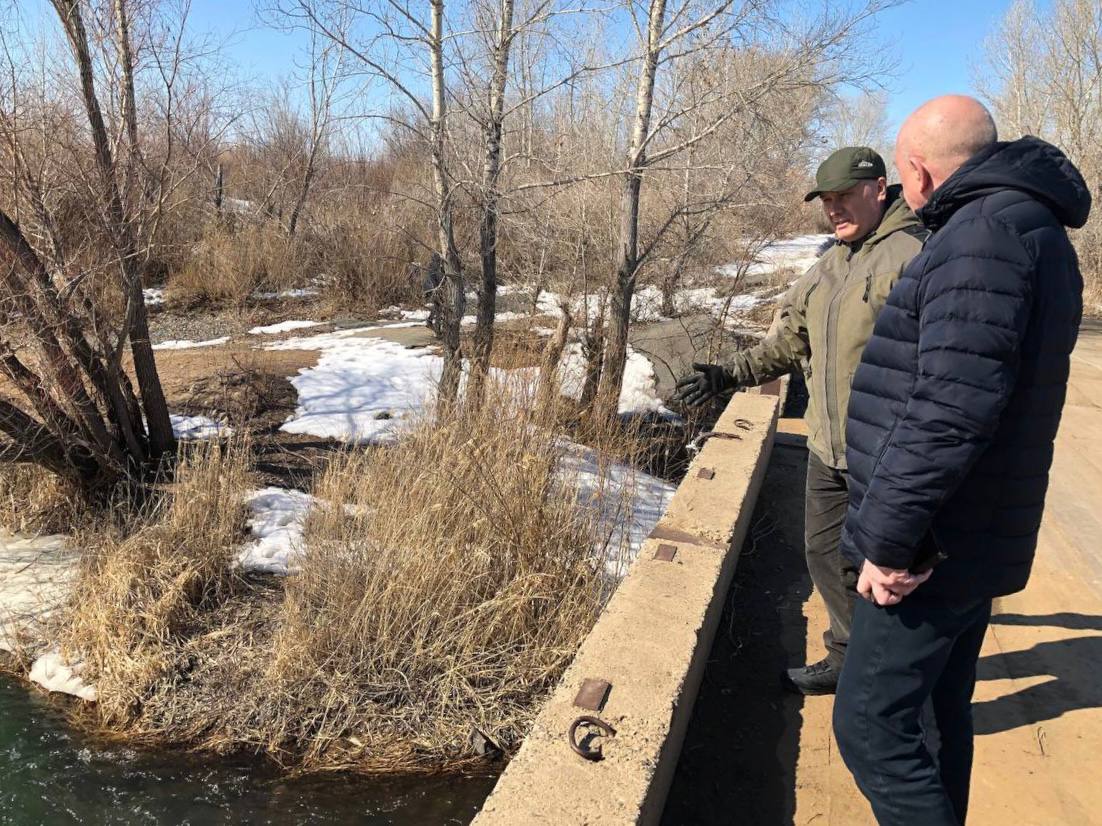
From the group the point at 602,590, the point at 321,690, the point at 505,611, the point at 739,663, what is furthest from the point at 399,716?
the point at 739,663

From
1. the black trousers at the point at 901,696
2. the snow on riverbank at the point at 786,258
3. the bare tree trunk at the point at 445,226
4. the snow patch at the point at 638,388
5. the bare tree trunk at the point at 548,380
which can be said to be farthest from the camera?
the snow on riverbank at the point at 786,258

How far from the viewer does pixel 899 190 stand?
2.38 m

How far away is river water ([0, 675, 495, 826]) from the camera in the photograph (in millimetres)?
3188

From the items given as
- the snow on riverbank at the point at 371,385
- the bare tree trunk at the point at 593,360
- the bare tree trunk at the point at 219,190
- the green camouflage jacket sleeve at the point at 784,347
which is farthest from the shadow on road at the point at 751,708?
the bare tree trunk at the point at 219,190

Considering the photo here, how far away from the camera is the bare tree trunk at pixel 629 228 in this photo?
6461 millimetres

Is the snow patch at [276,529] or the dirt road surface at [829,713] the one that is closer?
the dirt road surface at [829,713]

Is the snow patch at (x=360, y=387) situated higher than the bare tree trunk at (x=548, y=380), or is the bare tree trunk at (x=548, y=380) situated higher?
the bare tree trunk at (x=548, y=380)

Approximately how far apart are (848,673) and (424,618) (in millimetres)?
2116

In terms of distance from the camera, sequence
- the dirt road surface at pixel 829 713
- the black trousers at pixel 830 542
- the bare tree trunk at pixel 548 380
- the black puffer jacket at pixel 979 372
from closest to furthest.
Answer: the black puffer jacket at pixel 979 372, the dirt road surface at pixel 829 713, the black trousers at pixel 830 542, the bare tree trunk at pixel 548 380

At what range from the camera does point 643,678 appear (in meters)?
2.25

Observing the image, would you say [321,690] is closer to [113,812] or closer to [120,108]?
[113,812]

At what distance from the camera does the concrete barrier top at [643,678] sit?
184 centimetres

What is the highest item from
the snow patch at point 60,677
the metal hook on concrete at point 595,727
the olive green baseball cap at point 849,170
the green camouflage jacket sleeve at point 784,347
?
the olive green baseball cap at point 849,170

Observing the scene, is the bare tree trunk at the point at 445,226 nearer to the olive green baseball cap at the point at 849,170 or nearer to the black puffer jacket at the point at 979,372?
the olive green baseball cap at the point at 849,170
